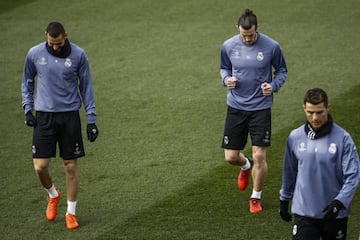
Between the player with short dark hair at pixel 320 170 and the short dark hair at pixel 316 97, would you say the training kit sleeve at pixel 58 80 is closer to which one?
the player with short dark hair at pixel 320 170

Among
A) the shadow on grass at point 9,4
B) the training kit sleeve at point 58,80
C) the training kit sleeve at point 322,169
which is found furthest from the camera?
the shadow on grass at point 9,4

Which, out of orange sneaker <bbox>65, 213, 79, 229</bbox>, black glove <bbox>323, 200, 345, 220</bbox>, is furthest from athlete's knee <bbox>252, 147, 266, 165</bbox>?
black glove <bbox>323, 200, 345, 220</bbox>

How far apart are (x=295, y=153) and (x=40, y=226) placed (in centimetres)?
333

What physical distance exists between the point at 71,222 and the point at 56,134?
934mm

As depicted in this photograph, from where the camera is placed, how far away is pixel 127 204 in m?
10.2

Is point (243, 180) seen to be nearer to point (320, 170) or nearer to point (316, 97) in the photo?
point (320, 170)

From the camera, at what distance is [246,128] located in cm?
1009

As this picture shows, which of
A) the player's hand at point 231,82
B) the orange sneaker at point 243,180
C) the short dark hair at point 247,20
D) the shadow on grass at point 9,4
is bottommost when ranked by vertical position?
the orange sneaker at point 243,180

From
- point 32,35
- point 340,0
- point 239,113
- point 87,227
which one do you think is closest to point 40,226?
point 87,227

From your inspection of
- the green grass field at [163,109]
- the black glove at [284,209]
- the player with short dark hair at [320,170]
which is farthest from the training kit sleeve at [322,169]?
the green grass field at [163,109]

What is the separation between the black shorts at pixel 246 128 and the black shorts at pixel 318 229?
247 cm

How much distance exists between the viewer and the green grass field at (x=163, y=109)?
9742 mm

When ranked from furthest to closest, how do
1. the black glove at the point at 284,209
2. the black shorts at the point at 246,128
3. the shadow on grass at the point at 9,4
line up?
the shadow on grass at the point at 9,4 → the black shorts at the point at 246,128 → the black glove at the point at 284,209

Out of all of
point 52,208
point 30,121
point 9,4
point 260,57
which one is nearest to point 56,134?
point 30,121
